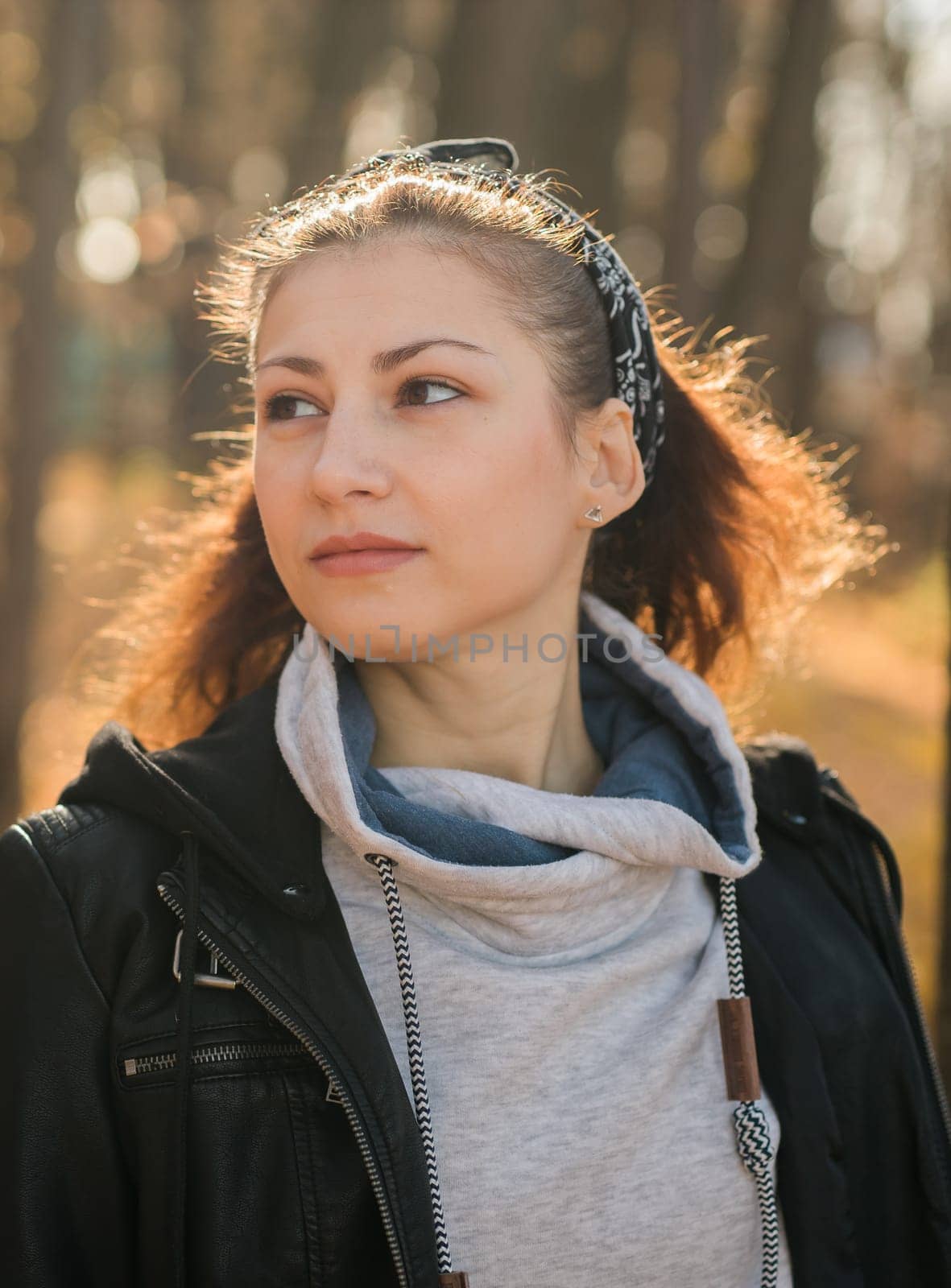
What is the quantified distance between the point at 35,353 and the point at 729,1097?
5.26 m

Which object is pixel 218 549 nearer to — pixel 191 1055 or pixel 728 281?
pixel 191 1055

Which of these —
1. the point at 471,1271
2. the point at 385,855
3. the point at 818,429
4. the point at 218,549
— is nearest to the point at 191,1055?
the point at 385,855

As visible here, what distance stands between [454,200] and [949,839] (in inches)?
82.9

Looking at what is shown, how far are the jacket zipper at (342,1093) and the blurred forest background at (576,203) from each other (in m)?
1.21

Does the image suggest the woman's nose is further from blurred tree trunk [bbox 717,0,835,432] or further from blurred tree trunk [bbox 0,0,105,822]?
blurred tree trunk [bbox 717,0,835,432]

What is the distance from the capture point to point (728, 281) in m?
10.2

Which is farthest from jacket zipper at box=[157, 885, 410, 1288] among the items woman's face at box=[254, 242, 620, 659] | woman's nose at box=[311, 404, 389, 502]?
woman's nose at box=[311, 404, 389, 502]

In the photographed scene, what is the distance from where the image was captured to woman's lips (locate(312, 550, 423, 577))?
6.32 feet

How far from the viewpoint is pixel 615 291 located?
89.4 inches

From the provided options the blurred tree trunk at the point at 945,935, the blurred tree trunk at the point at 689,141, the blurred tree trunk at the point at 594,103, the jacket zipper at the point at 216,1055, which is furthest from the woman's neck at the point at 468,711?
the blurred tree trunk at the point at 594,103

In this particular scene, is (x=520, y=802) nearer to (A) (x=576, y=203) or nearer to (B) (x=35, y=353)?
(B) (x=35, y=353)

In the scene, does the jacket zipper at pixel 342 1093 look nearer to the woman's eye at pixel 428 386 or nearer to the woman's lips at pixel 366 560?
the woman's lips at pixel 366 560

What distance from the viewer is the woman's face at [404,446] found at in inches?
75.7

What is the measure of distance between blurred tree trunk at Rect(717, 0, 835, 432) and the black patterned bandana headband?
739cm
